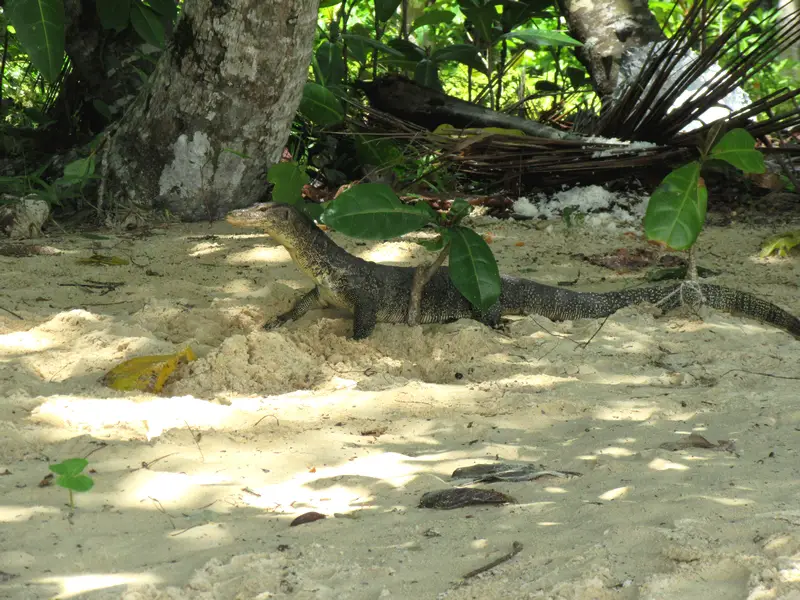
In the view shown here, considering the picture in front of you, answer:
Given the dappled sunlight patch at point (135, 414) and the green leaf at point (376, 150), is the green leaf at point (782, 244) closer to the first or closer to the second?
the green leaf at point (376, 150)

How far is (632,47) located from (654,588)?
644cm

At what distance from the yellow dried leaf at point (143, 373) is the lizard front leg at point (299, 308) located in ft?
3.10

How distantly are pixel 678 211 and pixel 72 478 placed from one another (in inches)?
121

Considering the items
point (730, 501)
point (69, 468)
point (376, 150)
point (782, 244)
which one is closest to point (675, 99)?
point (782, 244)

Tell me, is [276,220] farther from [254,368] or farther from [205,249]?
[205,249]

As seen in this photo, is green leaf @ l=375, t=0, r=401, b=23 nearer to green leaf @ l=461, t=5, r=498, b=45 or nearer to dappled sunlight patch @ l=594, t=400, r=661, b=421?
green leaf @ l=461, t=5, r=498, b=45

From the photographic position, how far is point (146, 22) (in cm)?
647

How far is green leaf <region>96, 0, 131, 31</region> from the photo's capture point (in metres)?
6.42

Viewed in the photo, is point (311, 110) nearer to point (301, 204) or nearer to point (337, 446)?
point (301, 204)

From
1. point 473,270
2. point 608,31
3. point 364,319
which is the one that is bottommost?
point 364,319

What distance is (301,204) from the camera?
5.81m

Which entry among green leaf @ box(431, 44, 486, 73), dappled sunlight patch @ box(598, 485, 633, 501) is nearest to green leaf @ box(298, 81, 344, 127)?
Result: green leaf @ box(431, 44, 486, 73)

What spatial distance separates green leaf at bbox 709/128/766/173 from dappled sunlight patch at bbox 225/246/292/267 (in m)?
2.59

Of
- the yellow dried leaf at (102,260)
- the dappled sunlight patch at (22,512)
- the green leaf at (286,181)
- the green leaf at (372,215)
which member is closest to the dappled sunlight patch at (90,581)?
the dappled sunlight patch at (22,512)
